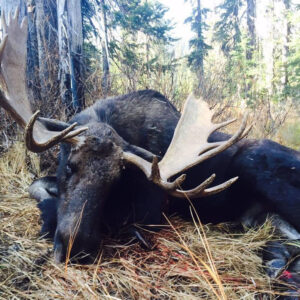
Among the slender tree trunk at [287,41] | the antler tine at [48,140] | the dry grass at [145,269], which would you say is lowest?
the dry grass at [145,269]

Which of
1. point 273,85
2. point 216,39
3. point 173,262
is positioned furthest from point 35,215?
point 216,39

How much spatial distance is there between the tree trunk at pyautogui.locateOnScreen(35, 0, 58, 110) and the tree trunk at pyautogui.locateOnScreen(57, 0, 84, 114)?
16 centimetres

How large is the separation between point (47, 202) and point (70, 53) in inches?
144

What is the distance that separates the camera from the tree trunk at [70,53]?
211 inches

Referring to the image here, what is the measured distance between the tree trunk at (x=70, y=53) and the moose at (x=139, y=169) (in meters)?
2.45

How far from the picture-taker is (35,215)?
113 inches

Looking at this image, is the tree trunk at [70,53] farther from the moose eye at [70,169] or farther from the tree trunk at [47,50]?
the moose eye at [70,169]

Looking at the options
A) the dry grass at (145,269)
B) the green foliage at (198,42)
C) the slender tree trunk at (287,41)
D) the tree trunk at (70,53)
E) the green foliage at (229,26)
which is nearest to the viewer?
the dry grass at (145,269)

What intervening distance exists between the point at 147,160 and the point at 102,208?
554 mm

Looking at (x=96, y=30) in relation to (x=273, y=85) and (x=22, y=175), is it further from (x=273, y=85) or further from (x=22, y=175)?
(x=273, y=85)

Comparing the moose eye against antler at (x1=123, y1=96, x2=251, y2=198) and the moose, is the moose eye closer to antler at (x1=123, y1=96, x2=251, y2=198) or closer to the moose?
the moose

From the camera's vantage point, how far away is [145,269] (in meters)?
2.02

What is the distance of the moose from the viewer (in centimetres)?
212

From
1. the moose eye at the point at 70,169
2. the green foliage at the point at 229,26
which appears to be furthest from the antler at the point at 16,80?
the green foliage at the point at 229,26
